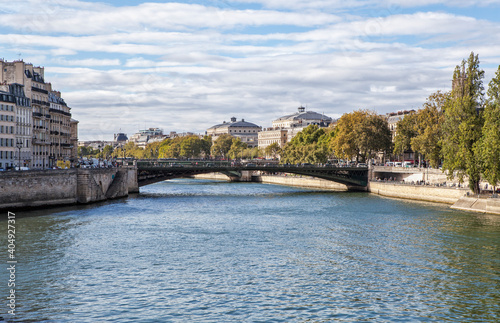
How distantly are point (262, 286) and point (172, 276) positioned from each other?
4349 mm

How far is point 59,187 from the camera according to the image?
5550cm

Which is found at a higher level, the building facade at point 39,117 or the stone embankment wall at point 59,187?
the building facade at point 39,117

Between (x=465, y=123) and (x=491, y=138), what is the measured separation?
544 centimetres

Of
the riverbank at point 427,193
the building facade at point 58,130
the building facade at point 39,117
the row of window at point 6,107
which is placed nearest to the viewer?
the riverbank at point 427,193

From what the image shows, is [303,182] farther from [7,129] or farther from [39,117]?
[7,129]

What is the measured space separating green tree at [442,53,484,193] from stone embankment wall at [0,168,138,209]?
35268 millimetres

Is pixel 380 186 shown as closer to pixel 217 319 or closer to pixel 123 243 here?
pixel 123 243

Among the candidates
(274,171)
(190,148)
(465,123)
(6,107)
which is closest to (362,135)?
(274,171)

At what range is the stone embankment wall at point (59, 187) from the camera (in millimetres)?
48781

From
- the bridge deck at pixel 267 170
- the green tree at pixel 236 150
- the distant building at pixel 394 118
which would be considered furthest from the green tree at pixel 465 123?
the green tree at pixel 236 150

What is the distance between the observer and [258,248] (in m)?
34.2

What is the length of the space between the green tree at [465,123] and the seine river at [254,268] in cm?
767

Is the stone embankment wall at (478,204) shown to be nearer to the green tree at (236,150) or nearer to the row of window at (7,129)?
the row of window at (7,129)

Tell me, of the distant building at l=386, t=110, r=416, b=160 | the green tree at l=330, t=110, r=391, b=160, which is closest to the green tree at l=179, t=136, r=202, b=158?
the distant building at l=386, t=110, r=416, b=160
